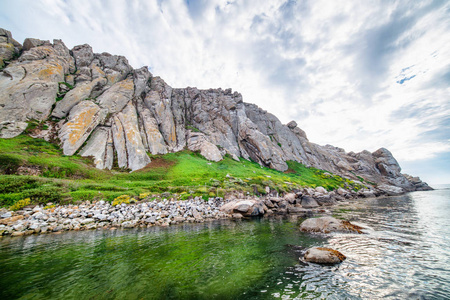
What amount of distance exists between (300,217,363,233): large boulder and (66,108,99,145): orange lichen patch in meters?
49.4

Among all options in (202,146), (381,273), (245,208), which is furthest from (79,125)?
(381,273)

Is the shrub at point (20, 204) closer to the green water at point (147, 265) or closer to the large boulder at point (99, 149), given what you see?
the green water at point (147, 265)

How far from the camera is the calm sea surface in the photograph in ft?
19.8

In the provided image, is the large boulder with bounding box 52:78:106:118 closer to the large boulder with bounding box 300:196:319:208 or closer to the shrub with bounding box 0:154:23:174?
the shrub with bounding box 0:154:23:174

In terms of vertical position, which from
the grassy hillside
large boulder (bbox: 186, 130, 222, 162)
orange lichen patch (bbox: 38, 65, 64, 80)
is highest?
orange lichen patch (bbox: 38, 65, 64, 80)

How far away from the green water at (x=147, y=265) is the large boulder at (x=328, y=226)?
1.35 meters

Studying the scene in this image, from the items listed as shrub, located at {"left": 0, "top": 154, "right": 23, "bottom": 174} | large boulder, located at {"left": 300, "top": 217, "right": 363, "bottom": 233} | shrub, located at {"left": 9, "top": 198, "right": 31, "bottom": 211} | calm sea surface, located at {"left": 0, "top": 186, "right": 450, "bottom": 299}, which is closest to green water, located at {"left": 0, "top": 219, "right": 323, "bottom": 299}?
calm sea surface, located at {"left": 0, "top": 186, "right": 450, "bottom": 299}

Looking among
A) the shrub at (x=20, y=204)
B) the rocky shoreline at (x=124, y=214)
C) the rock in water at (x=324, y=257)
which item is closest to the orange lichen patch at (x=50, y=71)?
the shrub at (x=20, y=204)

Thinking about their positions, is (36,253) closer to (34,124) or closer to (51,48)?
(34,124)

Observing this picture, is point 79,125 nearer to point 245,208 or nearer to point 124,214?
point 124,214

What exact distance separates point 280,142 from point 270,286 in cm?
9034

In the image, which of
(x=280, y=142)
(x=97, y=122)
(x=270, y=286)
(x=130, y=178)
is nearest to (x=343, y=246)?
(x=270, y=286)

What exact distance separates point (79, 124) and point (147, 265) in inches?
1901

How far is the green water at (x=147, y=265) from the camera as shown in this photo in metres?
6.24
